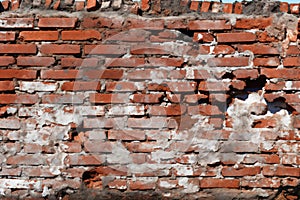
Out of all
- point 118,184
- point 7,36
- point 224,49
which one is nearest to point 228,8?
point 224,49

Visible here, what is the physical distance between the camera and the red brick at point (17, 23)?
9.62 feet

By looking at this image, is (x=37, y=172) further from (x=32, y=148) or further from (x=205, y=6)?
(x=205, y=6)

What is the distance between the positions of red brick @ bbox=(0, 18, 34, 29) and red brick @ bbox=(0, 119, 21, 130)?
642 mm

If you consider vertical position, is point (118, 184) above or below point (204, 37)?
below

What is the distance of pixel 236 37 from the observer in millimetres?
2908

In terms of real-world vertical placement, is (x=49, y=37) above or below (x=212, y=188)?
above

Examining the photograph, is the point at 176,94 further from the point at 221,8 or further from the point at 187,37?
the point at 221,8

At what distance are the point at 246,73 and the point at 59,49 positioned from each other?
4.23 feet

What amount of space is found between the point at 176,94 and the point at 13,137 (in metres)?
1.16

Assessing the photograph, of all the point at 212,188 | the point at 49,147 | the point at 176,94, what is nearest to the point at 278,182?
the point at 212,188

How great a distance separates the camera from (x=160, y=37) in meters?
2.93

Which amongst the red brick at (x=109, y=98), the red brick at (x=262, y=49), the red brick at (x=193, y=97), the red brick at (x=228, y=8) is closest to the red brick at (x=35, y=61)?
the red brick at (x=109, y=98)

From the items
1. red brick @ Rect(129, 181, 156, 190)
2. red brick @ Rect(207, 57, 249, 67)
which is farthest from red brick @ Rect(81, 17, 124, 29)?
red brick @ Rect(129, 181, 156, 190)

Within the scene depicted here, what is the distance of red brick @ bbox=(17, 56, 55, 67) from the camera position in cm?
292
